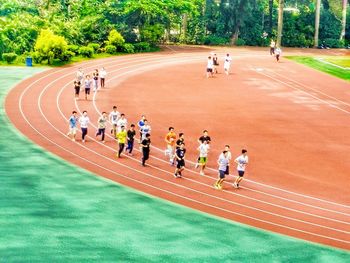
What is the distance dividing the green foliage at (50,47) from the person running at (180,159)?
3009 cm

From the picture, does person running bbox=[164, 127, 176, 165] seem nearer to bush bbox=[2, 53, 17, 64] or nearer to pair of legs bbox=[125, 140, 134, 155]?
pair of legs bbox=[125, 140, 134, 155]

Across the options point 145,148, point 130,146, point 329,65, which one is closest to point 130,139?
point 130,146

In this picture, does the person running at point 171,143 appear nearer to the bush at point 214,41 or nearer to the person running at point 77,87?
the person running at point 77,87

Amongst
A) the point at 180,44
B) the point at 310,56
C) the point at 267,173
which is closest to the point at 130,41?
the point at 180,44

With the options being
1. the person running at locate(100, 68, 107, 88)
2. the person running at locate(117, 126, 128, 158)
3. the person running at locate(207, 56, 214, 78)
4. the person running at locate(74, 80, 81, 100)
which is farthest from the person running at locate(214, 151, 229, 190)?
the person running at locate(207, 56, 214, 78)

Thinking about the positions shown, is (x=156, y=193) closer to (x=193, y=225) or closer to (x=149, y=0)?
(x=193, y=225)

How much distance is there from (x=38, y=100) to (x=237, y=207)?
20.7 meters

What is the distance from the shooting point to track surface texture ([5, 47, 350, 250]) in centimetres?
2091

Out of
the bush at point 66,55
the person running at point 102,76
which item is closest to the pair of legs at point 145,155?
the person running at point 102,76

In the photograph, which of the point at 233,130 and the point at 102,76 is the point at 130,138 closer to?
the point at 233,130

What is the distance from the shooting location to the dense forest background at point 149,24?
5500 centimetres

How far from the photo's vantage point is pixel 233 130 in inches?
1230

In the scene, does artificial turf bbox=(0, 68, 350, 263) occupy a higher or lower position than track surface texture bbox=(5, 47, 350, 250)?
lower

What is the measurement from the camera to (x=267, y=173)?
80.5 ft
